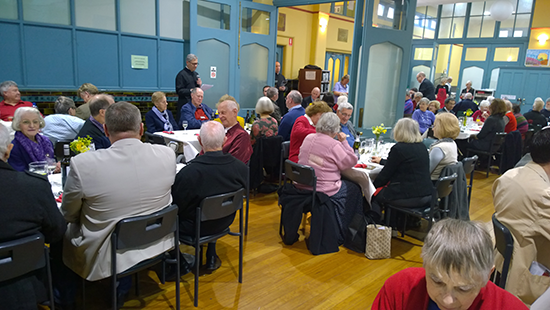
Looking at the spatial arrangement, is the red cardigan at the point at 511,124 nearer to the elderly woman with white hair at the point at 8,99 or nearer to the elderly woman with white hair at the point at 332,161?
the elderly woman with white hair at the point at 332,161

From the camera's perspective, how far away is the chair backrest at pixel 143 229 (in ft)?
6.93

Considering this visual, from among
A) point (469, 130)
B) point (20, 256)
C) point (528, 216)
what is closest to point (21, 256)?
point (20, 256)

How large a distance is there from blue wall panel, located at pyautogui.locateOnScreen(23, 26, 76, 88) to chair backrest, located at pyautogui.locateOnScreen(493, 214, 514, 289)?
21.3ft

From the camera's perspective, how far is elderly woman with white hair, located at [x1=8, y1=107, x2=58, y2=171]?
3.26m

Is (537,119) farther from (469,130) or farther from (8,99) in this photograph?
(8,99)

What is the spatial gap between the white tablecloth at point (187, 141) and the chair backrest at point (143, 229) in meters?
2.16

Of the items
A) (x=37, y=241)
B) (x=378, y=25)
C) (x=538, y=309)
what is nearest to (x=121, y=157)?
(x=37, y=241)

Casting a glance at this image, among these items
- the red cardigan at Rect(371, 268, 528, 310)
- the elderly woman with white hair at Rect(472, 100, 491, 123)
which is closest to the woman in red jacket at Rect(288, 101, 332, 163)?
the red cardigan at Rect(371, 268, 528, 310)

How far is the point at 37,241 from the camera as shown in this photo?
178 centimetres

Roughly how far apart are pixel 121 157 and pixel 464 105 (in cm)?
867

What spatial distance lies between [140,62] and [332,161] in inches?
199

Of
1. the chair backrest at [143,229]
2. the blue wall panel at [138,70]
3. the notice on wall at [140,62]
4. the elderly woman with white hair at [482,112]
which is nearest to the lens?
the chair backrest at [143,229]

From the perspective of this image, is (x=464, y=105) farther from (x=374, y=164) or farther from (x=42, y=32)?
(x=42, y=32)

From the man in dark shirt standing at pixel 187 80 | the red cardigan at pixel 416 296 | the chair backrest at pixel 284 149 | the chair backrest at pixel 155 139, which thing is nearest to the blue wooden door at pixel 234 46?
the man in dark shirt standing at pixel 187 80
